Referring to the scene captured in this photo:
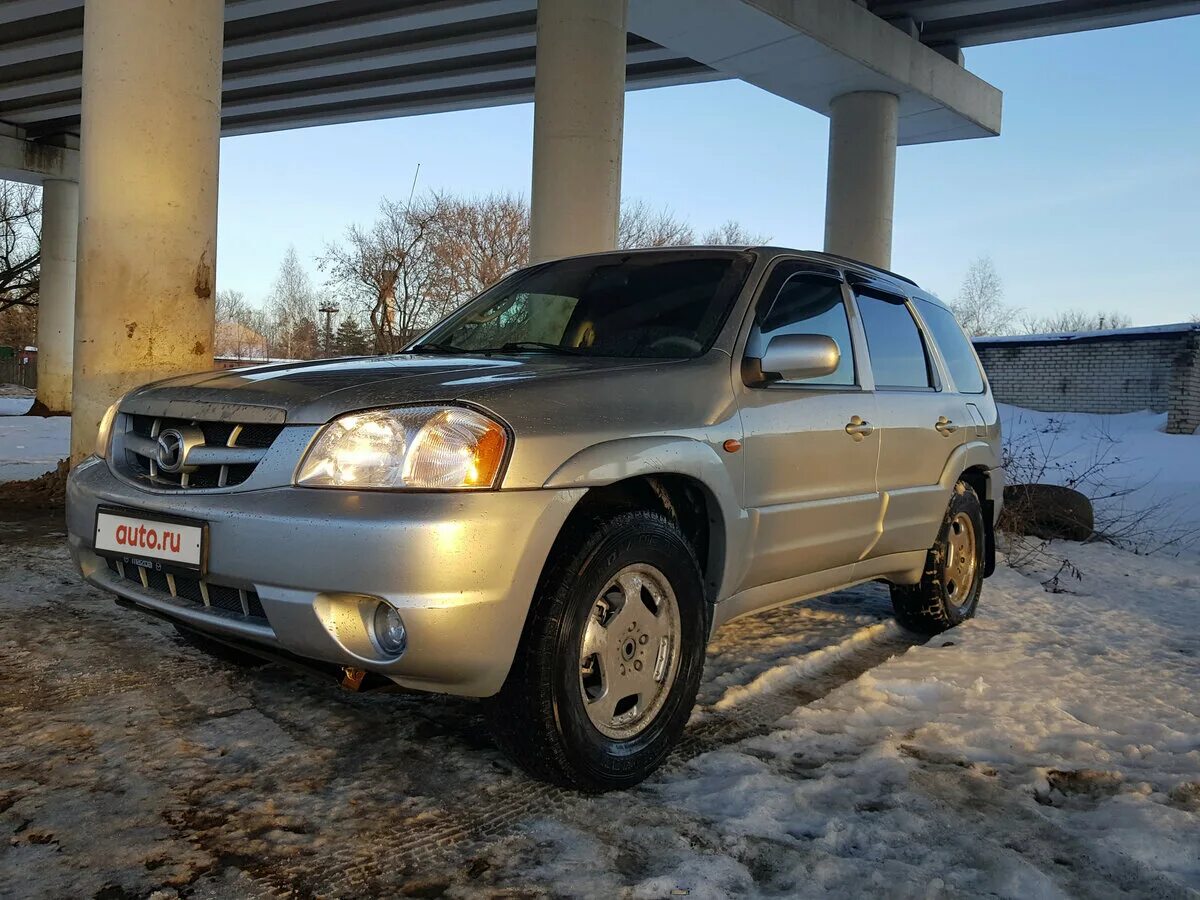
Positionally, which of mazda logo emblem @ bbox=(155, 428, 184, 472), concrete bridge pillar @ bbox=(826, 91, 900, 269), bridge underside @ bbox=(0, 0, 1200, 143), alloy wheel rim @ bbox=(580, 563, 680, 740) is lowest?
alloy wheel rim @ bbox=(580, 563, 680, 740)

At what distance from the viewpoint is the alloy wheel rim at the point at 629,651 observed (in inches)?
101

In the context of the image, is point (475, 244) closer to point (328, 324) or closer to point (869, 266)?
point (328, 324)

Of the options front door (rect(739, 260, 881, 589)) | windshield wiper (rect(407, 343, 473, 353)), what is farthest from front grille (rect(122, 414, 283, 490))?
front door (rect(739, 260, 881, 589))

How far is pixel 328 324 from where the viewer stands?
3719 cm

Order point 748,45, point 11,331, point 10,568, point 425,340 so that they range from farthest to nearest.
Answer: point 11,331, point 748,45, point 10,568, point 425,340

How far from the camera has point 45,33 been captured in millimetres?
17062

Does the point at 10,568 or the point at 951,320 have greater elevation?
→ the point at 951,320

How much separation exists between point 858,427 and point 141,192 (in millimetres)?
5326

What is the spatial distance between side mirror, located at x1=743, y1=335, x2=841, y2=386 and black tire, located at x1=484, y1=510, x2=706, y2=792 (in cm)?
76

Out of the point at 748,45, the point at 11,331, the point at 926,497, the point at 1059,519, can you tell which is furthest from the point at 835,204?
the point at 11,331

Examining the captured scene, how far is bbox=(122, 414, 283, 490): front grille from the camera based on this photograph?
246 cm

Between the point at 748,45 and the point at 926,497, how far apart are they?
34.0ft

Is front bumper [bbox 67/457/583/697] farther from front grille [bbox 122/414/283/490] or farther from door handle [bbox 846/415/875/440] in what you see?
door handle [bbox 846/415/875/440]

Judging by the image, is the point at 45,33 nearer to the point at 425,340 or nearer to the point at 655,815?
the point at 425,340
